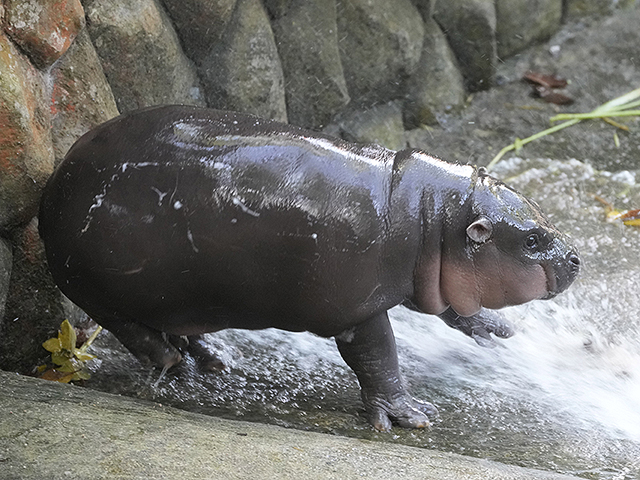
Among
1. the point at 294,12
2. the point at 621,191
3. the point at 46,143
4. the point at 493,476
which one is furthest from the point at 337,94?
the point at 493,476

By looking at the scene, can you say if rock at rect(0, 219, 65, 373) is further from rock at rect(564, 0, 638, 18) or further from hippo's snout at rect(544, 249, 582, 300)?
rock at rect(564, 0, 638, 18)

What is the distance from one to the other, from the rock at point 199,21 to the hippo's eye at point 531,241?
6.27 feet

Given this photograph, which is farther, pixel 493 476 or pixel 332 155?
pixel 332 155

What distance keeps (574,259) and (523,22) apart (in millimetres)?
3526

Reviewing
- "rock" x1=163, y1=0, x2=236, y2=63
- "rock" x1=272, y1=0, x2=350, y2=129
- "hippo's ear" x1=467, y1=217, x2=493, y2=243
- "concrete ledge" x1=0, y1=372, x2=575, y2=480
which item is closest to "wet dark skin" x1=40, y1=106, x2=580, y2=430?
"hippo's ear" x1=467, y1=217, x2=493, y2=243

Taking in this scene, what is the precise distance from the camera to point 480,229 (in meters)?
2.82

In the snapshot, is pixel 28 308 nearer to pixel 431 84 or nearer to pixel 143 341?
pixel 143 341

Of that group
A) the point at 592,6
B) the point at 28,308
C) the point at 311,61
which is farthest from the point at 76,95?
the point at 592,6

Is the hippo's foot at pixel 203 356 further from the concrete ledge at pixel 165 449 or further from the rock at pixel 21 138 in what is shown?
the rock at pixel 21 138

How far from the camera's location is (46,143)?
302 cm

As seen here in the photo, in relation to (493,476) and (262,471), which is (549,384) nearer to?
(493,476)

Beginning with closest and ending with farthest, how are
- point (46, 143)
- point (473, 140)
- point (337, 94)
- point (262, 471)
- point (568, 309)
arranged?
1. point (262, 471)
2. point (46, 143)
3. point (568, 309)
4. point (337, 94)
5. point (473, 140)

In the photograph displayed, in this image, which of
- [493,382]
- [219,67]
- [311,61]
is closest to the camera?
[493,382]

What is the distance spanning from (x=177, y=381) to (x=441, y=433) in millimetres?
1038
